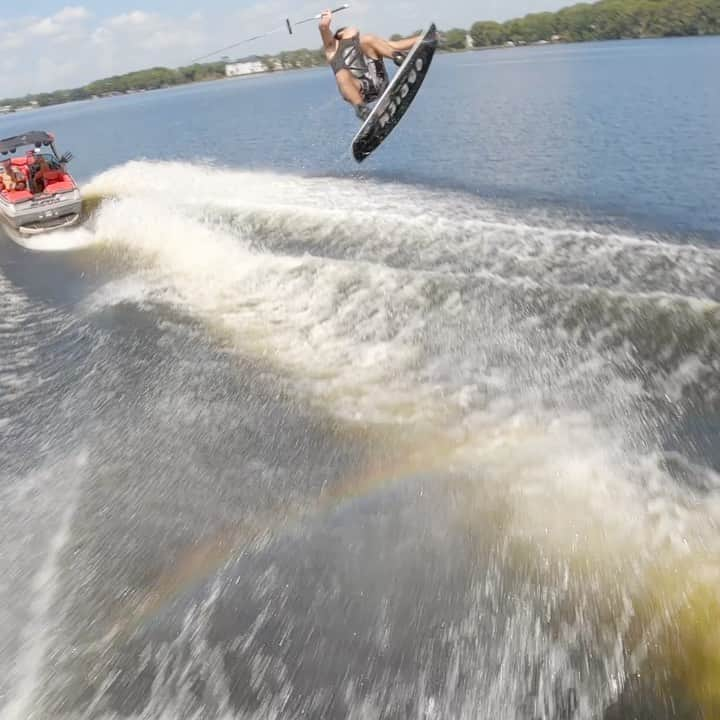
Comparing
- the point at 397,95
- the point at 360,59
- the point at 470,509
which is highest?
the point at 360,59

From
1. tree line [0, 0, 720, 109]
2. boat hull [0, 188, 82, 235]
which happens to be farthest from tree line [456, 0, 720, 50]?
boat hull [0, 188, 82, 235]

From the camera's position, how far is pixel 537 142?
59.7 ft

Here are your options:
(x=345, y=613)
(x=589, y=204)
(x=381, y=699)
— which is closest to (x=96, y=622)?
(x=345, y=613)

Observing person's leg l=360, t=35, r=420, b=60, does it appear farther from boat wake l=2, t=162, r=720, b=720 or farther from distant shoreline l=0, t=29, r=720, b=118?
distant shoreline l=0, t=29, r=720, b=118

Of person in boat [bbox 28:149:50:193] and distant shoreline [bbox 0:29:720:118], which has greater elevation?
person in boat [bbox 28:149:50:193]

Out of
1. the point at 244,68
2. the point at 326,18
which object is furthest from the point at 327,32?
the point at 244,68

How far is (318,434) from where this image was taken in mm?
6570

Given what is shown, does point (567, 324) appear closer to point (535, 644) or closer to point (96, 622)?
point (535, 644)

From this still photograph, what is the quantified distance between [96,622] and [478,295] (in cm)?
613

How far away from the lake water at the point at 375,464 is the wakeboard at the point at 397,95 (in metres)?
1.80

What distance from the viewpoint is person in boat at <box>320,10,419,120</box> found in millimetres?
9039

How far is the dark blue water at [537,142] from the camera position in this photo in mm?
12930

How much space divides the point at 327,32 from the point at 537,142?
35.9 feet

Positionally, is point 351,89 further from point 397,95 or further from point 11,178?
point 11,178
